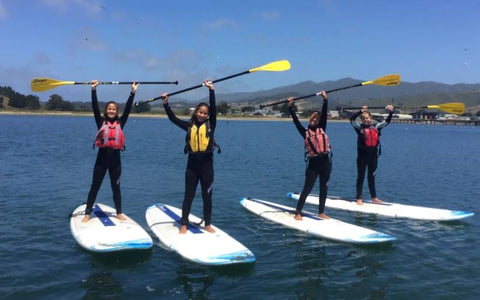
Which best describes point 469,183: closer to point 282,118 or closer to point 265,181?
point 265,181

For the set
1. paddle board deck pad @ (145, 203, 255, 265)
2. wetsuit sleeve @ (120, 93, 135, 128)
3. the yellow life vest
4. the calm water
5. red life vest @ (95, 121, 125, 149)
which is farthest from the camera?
wetsuit sleeve @ (120, 93, 135, 128)

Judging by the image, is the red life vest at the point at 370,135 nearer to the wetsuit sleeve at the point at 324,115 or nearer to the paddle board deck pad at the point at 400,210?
the paddle board deck pad at the point at 400,210

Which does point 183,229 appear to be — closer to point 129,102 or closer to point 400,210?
point 129,102

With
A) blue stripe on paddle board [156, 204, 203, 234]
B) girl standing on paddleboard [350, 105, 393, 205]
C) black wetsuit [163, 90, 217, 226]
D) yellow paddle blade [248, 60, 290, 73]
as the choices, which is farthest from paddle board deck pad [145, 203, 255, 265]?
girl standing on paddleboard [350, 105, 393, 205]

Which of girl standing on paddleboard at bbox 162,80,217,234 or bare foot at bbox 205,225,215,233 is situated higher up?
girl standing on paddleboard at bbox 162,80,217,234

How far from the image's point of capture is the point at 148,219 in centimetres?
942

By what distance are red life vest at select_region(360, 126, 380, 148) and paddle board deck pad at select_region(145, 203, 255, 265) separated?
571cm

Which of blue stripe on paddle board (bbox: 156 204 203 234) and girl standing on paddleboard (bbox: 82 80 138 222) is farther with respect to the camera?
girl standing on paddleboard (bbox: 82 80 138 222)

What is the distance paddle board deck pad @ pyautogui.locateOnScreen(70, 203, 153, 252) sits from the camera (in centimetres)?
718

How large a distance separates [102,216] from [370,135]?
7618 millimetres

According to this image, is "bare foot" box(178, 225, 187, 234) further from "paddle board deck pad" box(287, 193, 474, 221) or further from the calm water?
"paddle board deck pad" box(287, 193, 474, 221)

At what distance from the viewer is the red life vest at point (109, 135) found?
8.25 meters

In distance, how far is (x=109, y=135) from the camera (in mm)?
8289

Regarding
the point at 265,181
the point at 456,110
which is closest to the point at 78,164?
the point at 265,181
